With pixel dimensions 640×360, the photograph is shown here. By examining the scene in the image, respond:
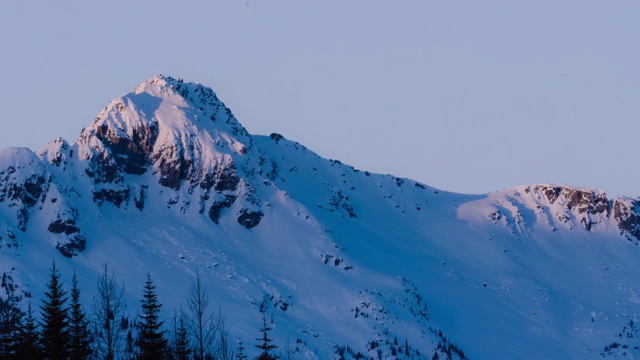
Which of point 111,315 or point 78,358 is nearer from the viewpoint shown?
point 78,358

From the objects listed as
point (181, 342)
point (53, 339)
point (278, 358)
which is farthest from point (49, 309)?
point (278, 358)

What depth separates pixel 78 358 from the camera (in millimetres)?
81250

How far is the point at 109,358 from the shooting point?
7856cm

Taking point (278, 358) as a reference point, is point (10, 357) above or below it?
below

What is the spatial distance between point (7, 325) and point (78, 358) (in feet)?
28.9

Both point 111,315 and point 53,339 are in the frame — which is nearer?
point 53,339

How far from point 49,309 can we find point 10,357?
4419mm

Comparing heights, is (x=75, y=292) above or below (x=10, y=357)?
above

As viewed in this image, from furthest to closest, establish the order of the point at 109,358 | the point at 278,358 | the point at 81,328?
the point at 278,358, the point at 81,328, the point at 109,358

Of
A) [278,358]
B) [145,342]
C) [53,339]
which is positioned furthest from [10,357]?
[278,358]

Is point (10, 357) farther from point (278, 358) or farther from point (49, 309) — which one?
point (278, 358)

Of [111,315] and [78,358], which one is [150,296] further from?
[111,315]

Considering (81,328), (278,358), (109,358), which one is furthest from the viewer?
(278,358)

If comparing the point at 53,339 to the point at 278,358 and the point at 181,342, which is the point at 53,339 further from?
the point at 278,358
